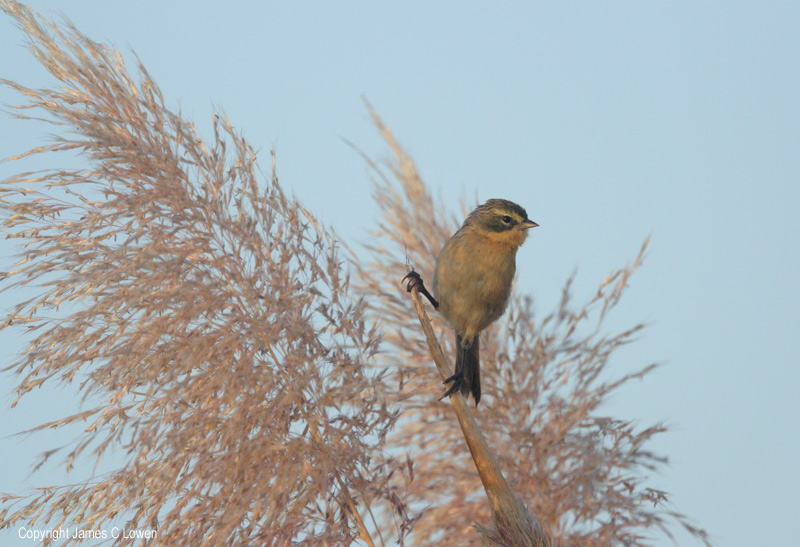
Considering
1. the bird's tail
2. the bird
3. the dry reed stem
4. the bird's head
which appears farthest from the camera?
the bird's head

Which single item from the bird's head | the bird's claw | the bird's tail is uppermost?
the bird's head

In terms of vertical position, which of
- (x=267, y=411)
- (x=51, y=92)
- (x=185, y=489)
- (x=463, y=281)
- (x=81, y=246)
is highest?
(x=463, y=281)

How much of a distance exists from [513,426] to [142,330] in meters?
1.59

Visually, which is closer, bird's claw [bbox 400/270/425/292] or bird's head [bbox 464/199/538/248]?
bird's claw [bbox 400/270/425/292]

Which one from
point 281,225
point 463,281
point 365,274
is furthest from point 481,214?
point 281,225

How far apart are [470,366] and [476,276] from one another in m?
0.35

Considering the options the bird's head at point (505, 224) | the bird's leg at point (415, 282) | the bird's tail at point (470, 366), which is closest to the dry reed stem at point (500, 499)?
the bird's tail at point (470, 366)

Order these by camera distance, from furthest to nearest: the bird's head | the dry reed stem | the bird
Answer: the bird's head
the bird
the dry reed stem

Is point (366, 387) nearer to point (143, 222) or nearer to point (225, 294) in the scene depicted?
point (225, 294)

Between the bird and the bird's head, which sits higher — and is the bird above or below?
below

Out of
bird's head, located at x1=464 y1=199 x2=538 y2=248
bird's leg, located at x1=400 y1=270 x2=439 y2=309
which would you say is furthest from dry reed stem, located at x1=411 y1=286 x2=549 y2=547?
bird's head, located at x1=464 y1=199 x2=538 y2=248

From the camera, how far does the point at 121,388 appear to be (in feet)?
6.41

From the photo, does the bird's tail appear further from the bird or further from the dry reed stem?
the dry reed stem

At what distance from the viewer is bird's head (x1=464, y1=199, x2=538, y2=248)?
320cm
